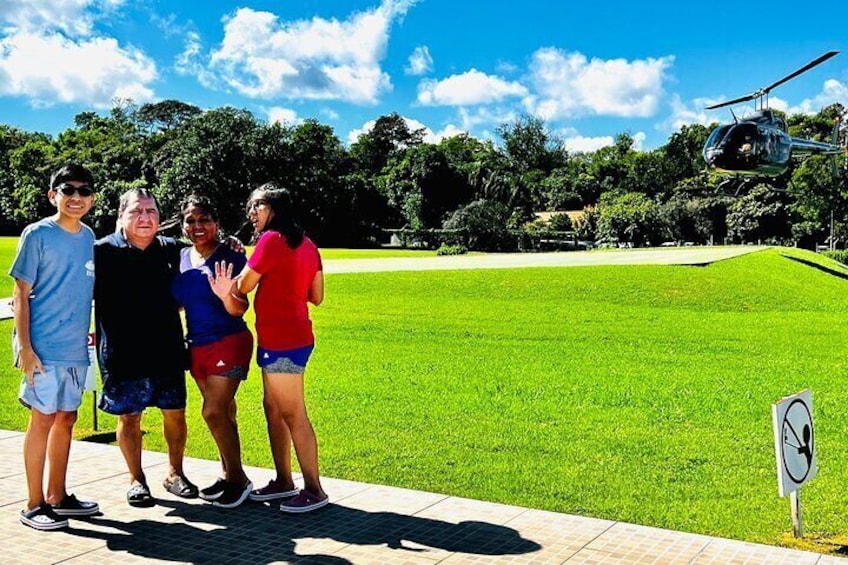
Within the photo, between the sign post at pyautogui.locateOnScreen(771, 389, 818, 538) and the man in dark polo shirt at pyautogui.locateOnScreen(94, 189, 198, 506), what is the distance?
3.73 meters

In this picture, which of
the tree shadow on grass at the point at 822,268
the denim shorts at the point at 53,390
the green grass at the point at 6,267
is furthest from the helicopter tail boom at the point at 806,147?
the tree shadow on grass at the point at 822,268

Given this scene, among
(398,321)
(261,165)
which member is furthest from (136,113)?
(398,321)

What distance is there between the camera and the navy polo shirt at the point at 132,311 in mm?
5516

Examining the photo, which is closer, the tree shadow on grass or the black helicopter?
the black helicopter

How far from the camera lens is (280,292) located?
17.6 ft

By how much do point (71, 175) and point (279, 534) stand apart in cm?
256

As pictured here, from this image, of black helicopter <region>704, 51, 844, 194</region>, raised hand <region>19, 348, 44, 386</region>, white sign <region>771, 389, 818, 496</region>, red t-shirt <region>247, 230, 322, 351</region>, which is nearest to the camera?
white sign <region>771, 389, 818, 496</region>

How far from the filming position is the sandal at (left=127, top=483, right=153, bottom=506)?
568cm

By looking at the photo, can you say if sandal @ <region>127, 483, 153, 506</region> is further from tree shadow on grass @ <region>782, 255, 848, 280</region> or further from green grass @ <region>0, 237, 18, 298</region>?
tree shadow on grass @ <region>782, 255, 848, 280</region>

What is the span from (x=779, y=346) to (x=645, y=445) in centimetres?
869

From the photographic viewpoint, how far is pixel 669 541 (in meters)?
4.99

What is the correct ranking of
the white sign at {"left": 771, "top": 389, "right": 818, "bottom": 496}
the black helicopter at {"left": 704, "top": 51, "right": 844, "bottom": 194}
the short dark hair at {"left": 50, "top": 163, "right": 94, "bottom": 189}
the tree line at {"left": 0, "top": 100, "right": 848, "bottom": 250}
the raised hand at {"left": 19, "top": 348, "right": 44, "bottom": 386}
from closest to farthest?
the white sign at {"left": 771, "top": 389, "right": 818, "bottom": 496} < the raised hand at {"left": 19, "top": 348, "right": 44, "bottom": 386} < the short dark hair at {"left": 50, "top": 163, "right": 94, "bottom": 189} < the black helicopter at {"left": 704, "top": 51, "right": 844, "bottom": 194} < the tree line at {"left": 0, "top": 100, "right": 848, "bottom": 250}

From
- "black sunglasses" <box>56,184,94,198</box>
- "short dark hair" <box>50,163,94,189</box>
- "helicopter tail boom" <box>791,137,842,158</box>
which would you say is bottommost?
"black sunglasses" <box>56,184,94,198</box>

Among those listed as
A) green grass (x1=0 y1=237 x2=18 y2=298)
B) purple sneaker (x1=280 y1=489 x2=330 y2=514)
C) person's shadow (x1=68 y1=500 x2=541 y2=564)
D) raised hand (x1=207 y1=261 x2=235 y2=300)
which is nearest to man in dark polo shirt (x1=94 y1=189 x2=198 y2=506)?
raised hand (x1=207 y1=261 x2=235 y2=300)
